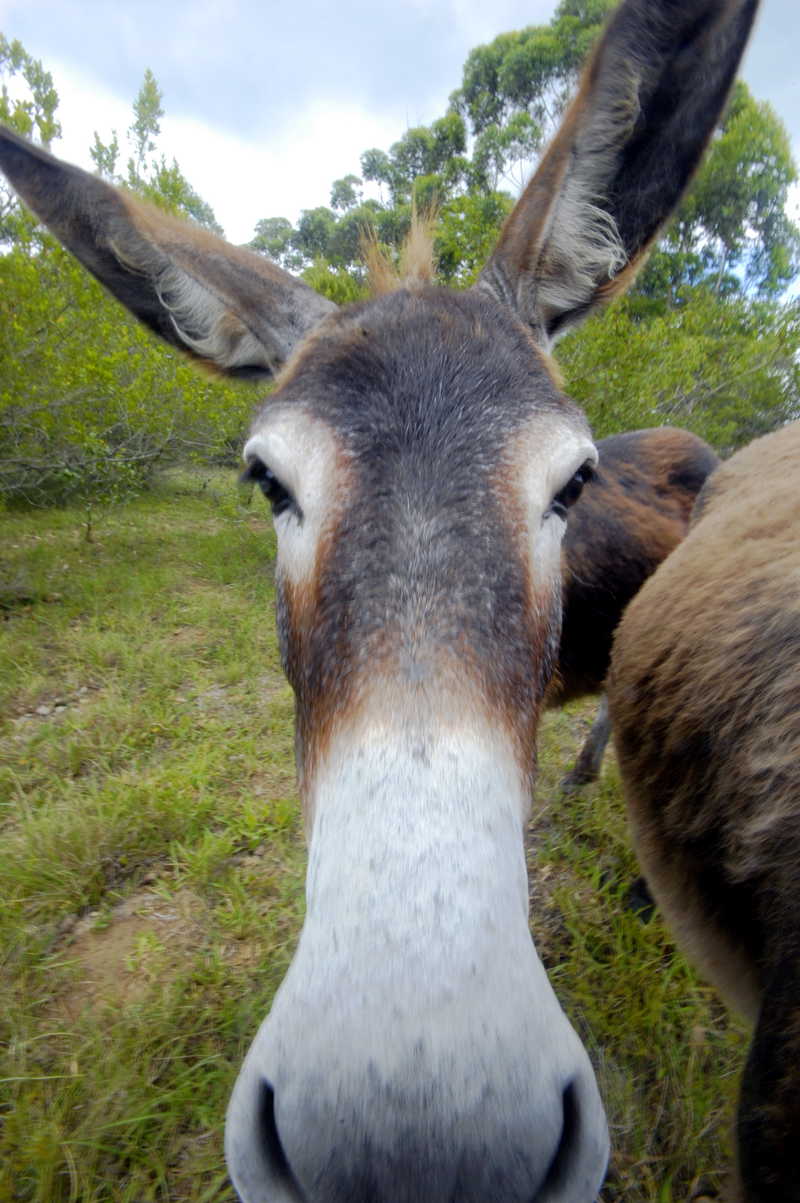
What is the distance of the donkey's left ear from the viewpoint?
1795 millimetres

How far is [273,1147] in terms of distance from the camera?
1.00 metres

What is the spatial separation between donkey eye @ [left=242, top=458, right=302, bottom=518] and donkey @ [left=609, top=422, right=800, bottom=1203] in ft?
4.47

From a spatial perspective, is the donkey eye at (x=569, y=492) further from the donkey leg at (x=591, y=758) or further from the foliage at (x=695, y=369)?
the foliage at (x=695, y=369)

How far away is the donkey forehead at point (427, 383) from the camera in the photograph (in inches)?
57.6

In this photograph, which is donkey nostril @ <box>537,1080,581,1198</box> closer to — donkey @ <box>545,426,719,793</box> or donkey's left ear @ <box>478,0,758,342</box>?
donkey's left ear @ <box>478,0,758,342</box>

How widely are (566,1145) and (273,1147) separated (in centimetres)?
51

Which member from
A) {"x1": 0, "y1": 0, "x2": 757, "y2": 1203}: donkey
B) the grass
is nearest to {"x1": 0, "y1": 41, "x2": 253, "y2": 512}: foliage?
the grass

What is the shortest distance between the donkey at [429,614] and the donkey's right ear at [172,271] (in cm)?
1

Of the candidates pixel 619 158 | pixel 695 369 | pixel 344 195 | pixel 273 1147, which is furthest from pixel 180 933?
pixel 344 195

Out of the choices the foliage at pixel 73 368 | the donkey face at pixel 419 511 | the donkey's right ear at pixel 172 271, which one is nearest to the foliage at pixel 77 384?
the foliage at pixel 73 368

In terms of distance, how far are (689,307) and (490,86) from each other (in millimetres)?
11869

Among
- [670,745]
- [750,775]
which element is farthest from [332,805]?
[670,745]

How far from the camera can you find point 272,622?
697 cm

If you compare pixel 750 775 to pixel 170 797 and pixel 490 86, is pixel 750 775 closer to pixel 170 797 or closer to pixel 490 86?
pixel 170 797
